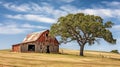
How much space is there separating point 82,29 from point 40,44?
17.5 meters

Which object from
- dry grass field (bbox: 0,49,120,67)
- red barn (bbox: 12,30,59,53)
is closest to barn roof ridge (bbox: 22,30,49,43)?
red barn (bbox: 12,30,59,53)

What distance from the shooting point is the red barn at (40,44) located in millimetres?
92062

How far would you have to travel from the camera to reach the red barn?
92062mm

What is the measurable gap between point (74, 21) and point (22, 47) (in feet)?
63.1

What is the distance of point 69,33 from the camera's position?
3332 inches

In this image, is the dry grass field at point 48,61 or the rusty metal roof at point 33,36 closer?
the dry grass field at point 48,61

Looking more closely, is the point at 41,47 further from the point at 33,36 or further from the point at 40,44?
the point at 33,36

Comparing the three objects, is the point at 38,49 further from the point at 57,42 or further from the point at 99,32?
the point at 99,32

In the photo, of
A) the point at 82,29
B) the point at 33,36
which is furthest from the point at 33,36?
the point at 82,29

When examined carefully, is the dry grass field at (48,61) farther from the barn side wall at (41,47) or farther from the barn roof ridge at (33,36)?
the barn roof ridge at (33,36)

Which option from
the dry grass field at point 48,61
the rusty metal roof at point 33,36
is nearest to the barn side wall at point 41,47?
the rusty metal roof at point 33,36

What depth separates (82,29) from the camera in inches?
3189

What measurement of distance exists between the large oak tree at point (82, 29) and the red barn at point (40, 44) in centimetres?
732

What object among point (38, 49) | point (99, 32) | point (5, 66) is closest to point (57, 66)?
point (5, 66)
